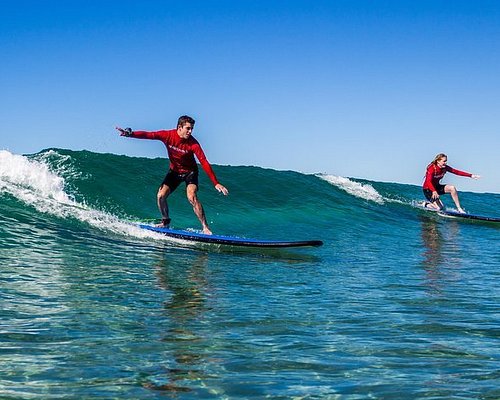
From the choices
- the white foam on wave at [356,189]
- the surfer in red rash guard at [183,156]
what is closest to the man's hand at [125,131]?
the surfer in red rash guard at [183,156]

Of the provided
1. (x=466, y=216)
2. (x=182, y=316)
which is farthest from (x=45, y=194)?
(x=466, y=216)

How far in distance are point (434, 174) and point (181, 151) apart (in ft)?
34.8

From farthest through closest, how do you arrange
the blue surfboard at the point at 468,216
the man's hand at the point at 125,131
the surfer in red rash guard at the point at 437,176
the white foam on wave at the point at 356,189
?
the white foam on wave at the point at 356,189 → the blue surfboard at the point at 468,216 → the surfer in red rash guard at the point at 437,176 → the man's hand at the point at 125,131

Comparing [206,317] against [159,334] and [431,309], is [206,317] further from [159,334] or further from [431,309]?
[431,309]

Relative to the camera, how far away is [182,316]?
5461 mm

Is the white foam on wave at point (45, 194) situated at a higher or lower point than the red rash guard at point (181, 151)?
lower

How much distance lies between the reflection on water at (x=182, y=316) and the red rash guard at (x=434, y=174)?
11.3m

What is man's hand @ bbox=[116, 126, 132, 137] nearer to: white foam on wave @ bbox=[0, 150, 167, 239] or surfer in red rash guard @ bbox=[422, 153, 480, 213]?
white foam on wave @ bbox=[0, 150, 167, 239]

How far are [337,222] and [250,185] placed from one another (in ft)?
22.2

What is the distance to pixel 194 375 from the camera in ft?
12.4

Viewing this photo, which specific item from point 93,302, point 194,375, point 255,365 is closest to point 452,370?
point 255,365

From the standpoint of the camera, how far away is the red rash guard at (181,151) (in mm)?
11023

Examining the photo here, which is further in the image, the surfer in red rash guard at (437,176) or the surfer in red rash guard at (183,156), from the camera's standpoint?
the surfer in red rash guard at (437,176)

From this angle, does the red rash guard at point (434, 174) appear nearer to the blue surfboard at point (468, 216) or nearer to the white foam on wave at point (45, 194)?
the blue surfboard at point (468, 216)
